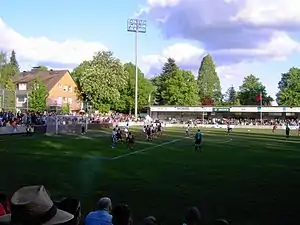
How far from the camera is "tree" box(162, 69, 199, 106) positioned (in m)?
134

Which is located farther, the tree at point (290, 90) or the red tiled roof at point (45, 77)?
the tree at point (290, 90)

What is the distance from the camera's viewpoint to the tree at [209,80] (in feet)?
556

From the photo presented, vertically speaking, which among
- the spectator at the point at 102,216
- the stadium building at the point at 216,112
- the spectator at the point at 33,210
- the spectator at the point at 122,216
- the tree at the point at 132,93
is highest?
the tree at the point at 132,93

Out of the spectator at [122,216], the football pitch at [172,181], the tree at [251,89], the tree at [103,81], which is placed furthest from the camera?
the tree at [251,89]

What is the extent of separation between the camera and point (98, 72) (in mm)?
114438

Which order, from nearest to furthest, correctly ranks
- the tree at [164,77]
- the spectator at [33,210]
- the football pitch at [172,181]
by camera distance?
the spectator at [33,210]
the football pitch at [172,181]
the tree at [164,77]

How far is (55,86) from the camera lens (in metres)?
118

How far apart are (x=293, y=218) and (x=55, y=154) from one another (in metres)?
22.1

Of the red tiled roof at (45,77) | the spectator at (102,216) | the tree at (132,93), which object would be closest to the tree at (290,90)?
the tree at (132,93)

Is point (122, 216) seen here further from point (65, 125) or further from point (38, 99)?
point (38, 99)

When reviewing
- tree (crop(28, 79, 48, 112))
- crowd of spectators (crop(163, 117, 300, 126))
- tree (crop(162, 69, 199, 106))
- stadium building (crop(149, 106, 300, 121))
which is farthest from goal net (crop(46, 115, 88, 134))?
tree (crop(162, 69, 199, 106))

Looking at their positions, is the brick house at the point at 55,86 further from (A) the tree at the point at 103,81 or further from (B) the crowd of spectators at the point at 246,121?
(B) the crowd of spectators at the point at 246,121

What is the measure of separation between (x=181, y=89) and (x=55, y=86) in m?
34.1

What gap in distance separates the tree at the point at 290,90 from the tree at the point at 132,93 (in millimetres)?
35599
